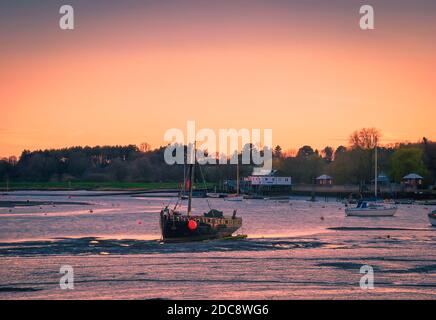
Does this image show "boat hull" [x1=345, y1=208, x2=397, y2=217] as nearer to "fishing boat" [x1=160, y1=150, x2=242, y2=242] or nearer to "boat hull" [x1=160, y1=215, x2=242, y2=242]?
"fishing boat" [x1=160, y1=150, x2=242, y2=242]

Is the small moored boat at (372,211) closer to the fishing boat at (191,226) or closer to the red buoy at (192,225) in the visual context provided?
the fishing boat at (191,226)

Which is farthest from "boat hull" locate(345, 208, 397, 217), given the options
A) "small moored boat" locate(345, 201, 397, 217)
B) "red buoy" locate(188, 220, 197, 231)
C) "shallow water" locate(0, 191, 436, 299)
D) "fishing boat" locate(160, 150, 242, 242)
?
"red buoy" locate(188, 220, 197, 231)

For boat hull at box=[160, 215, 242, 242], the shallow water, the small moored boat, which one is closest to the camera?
the shallow water

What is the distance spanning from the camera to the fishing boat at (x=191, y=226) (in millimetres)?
60966

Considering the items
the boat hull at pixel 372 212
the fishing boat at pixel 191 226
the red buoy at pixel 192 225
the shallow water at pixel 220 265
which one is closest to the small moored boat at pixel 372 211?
the boat hull at pixel 372 212

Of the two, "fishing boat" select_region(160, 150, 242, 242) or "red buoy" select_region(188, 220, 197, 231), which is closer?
"fishing boat" select_region(160, 150, 242, 242)

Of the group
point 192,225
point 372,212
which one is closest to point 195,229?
point 192,225

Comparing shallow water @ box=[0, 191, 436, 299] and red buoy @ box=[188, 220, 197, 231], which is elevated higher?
red buoy @ box=[188, 220, 197, 231]

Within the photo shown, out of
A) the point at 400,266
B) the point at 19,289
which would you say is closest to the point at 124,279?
the point at 19,289

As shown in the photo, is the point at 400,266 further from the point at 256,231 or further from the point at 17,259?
the point at 256,231

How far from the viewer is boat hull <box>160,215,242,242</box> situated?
6091 cm
